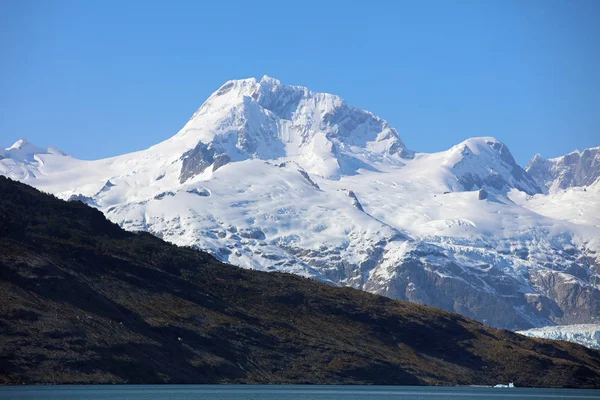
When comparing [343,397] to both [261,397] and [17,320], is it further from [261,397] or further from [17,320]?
[17,320]

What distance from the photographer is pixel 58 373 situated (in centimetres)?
18375

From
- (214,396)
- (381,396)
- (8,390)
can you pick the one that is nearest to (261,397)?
(214,396)

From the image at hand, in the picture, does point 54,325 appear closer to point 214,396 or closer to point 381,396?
point 214,396

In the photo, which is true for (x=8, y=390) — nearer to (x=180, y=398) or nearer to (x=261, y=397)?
(x=180, y=398)

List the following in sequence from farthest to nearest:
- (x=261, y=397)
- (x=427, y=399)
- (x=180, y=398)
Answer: (x=427, y=399), (x=261, y=397), (x=180, y=398)

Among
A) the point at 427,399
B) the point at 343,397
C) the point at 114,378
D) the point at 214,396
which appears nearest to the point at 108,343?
the point at 114,378

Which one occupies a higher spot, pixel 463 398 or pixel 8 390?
pixel 463 398

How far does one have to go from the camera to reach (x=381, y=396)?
193875 mm

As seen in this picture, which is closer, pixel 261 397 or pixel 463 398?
pixel 261 397

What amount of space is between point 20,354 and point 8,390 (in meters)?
17.5

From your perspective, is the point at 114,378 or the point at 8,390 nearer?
the point at 8,390

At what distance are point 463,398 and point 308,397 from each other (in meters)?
31.2

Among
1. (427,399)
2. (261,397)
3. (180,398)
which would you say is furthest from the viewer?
(427,399)

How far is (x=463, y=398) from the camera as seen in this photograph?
195 m
